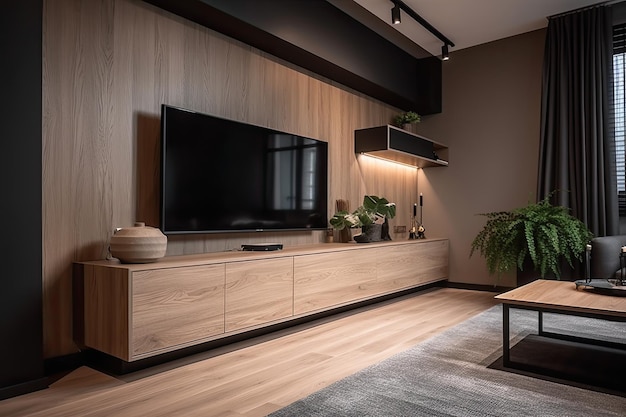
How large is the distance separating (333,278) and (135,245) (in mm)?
1584

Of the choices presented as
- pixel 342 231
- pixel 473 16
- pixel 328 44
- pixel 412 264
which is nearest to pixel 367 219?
pixel 342 231

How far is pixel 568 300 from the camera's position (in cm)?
227

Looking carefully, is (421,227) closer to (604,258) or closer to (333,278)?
(604,258)

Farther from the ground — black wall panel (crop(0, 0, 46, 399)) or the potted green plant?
the potted green plant

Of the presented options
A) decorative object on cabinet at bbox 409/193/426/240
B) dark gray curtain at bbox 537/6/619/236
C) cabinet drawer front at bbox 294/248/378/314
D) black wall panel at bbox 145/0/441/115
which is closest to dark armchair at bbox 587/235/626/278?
dark gray curtain at bbox 537/6/619/236

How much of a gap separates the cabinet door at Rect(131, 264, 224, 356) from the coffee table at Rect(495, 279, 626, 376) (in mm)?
1517

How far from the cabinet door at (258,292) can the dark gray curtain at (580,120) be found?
292 cm

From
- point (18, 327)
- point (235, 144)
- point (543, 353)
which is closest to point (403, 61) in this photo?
point (235, 144)

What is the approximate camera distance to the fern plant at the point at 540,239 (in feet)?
12.5

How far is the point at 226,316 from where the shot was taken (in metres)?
2.59

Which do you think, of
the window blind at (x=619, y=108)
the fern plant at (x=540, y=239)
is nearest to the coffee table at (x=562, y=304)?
the fern plant at (x=540, y=239)

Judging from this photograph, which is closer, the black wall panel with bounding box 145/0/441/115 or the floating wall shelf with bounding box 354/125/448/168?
the black wall panel with bounding box 145/0/441/115

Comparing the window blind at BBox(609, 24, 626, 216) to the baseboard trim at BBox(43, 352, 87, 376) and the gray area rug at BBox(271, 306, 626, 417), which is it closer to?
the gray area rug at BBox(271, 306, 626, 417)

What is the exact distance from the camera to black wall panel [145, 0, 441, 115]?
294 centimetres
